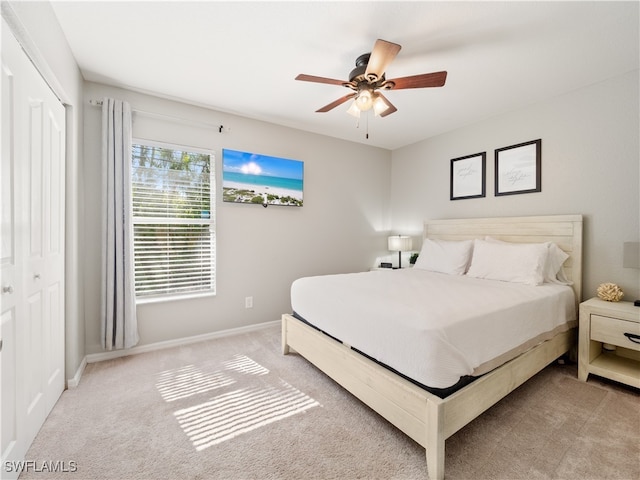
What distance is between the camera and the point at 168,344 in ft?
9.83

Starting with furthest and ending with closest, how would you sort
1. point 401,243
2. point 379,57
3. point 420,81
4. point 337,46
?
point 401,243 < point 337,46 < point 420,81 < point 379,57

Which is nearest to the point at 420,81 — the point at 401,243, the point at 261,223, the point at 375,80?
the point at 375,80

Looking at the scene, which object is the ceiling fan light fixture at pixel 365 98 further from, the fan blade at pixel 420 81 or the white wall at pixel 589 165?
the white wall at pixel 589 165

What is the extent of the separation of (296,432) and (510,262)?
2385mm

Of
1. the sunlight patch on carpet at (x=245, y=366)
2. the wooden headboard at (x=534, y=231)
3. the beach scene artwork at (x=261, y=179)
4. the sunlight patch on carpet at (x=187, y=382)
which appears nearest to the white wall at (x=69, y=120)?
the sunlight patch on carpet at (x=187, y=382)

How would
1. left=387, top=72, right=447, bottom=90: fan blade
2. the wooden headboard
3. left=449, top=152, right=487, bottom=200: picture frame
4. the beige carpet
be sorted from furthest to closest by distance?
left=449, top=152, right=487, bottom=200: picture frame → the wooden headboard → left=387, top=72, right=447, bottom=90: fan blade → the beige carpet

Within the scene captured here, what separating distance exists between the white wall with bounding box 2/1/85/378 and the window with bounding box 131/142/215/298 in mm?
492

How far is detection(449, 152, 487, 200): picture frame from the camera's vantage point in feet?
11.6

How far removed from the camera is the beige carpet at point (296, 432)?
1.44m

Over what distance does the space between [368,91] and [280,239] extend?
2.08 meters

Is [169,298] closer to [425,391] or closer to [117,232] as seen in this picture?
[117,232]

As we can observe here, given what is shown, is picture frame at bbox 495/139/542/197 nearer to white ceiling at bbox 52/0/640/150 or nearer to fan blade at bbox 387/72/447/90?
white ceiling at bbox 52/0/640/150

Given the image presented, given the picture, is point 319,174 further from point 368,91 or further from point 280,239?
A: point 368,91

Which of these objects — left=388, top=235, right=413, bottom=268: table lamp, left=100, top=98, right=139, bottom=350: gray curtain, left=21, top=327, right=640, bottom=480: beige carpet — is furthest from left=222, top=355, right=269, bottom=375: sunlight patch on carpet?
left=388, top=235, right=413, bottom=268: table lamp
